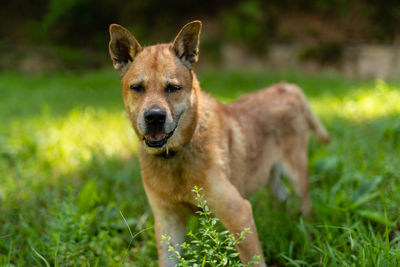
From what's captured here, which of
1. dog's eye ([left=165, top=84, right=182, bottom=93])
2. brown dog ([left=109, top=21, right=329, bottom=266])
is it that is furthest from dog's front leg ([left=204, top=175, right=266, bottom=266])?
dog's eye ([left=165, top=84, right=182, bottom=93])

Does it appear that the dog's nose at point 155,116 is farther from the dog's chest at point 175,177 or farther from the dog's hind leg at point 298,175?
the dog's hind leg at point 298,175

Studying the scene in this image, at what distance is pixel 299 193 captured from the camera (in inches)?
145

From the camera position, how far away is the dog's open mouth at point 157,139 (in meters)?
2.52

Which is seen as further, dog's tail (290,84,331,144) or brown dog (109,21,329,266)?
dog's tail (290,84,331,144)

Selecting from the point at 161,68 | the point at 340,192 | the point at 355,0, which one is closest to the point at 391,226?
the point at 340,192

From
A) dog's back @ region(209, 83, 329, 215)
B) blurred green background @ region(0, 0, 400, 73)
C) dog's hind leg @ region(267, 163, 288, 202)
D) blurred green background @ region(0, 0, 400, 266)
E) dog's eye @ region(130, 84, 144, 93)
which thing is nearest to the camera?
dog's eye @ region(130, 84, 144, 93)

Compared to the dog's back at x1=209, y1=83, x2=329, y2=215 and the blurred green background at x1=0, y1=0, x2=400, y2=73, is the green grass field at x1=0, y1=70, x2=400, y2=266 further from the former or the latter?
the blurred green background at x1=0, y1=0, x2=400, y2=73

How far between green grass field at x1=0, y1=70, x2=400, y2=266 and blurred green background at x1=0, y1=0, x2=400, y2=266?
0.7 inches

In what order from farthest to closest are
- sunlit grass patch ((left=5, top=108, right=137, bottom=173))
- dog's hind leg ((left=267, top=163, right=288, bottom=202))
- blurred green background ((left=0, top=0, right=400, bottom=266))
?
sunlit grass patch ((left=5, top=108, right=137, bottom=173)) < dog's hind leg ((left=267, top=163, right=288, bottom=202)) < blurred green background ((left=0, top=0, right=400, bottom=266))

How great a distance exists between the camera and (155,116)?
247 centimetres

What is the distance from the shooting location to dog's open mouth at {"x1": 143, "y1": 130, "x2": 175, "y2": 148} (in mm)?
2520

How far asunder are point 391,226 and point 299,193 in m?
0.98

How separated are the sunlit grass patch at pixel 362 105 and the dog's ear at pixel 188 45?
4.06 m

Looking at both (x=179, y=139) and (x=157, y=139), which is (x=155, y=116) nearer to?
(x=157, y=139)
